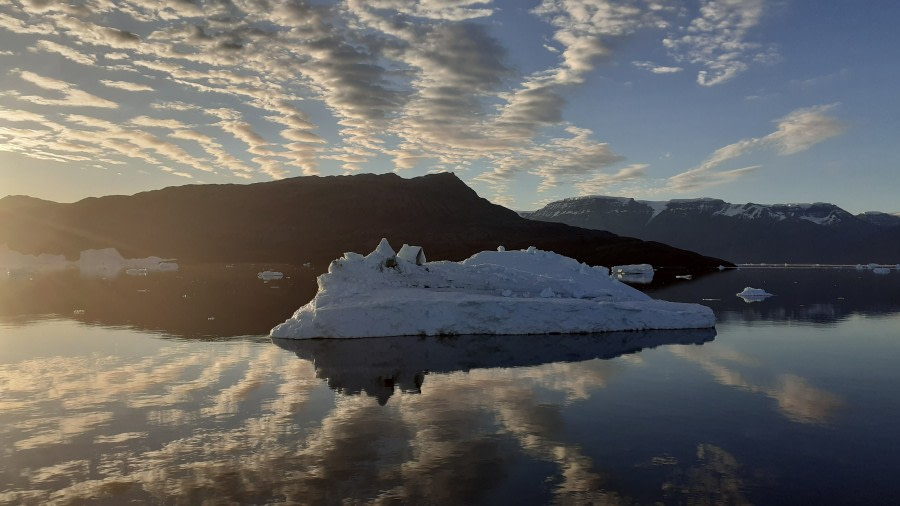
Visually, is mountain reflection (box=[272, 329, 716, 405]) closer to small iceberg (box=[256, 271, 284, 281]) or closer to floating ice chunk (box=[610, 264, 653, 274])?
small iceberg (box=[256, 271, 284, 281])

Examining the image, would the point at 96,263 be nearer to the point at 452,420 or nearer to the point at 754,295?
the point at 754,295

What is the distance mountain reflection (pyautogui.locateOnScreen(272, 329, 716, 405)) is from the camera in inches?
789

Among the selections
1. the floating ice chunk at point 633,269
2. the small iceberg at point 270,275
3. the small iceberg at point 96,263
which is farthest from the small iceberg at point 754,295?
the small iceberg at point 96,263

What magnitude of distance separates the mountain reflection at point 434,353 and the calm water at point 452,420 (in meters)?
0.17

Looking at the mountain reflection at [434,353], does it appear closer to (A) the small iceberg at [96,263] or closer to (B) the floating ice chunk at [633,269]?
(B) the floating ice chunk at [633,269]

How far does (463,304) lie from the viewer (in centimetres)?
2983

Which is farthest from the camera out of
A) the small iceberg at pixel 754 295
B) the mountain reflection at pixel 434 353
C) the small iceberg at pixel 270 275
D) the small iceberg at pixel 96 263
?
the small iceberg at pixel 96 263

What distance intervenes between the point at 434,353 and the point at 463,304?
5.31 meters

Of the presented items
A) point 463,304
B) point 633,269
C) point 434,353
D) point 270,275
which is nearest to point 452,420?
point 434,353

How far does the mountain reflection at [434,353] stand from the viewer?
20.0 m

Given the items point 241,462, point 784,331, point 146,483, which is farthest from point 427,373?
point 784,331

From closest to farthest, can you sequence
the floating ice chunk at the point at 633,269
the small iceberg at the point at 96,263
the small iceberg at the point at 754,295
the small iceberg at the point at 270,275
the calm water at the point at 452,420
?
the calm water at the point at 452,420
the small iceberg at the point at 754,295
the small iceberg at the point at 270,275
the floating ice chunk at the point at 633,269
the small iceberg at the point at 96,263

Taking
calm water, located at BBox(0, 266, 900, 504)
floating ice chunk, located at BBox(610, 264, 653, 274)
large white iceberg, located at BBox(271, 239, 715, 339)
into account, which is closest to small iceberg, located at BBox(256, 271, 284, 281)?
floating ice chunk, located at BBox(610, 264, 653, 274)

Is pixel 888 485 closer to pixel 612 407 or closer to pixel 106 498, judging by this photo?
pixel 612 407
